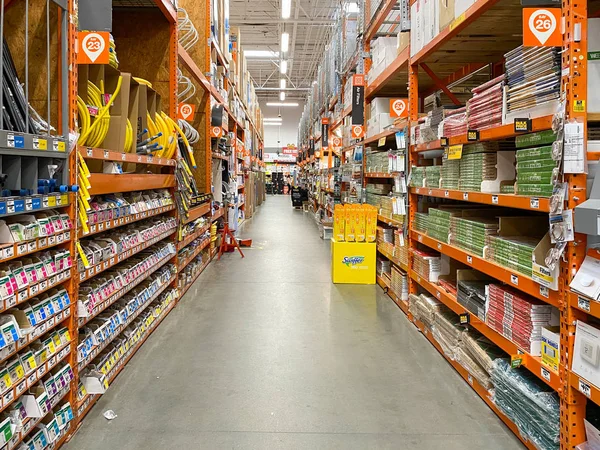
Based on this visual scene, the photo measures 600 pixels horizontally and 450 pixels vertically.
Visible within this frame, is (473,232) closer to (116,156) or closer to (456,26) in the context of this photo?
(456,26)

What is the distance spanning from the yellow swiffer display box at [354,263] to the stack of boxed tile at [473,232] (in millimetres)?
2569

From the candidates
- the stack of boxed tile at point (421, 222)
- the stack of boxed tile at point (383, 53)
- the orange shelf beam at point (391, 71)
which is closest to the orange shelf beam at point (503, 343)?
the stack of boxed tile at point (421, 222)

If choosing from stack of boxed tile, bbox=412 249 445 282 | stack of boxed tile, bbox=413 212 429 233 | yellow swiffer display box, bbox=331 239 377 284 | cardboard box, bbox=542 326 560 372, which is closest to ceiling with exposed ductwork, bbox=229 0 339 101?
yellow swiffer display box, bbox=331 239 377 284

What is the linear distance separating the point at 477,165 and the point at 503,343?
111cm

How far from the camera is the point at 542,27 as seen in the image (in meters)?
2.08

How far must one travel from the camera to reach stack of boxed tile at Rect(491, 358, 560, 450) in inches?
86.0

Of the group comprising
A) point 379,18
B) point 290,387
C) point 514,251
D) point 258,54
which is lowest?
point 290,387

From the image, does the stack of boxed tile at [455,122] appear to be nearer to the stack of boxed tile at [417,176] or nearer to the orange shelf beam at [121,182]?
the stack of boxed tile at [417,176]

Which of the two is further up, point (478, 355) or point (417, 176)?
point (417, 176)

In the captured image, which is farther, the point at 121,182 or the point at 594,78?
the point at 121,182

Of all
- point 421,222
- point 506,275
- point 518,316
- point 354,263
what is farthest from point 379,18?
point 518,316

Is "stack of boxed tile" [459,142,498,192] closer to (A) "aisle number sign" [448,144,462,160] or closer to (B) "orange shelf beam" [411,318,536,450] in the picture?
(A) "aisle number sign" [448,144,462,160]

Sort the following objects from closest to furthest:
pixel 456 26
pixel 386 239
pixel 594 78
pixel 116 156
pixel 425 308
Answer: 1. pixel 594 78
2. pixel 116 156
3. pixel 456 26
4. pixel 425 308
5. pixel 386 239

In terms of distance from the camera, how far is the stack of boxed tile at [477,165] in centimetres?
303
